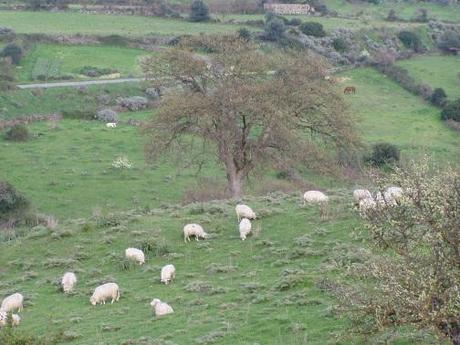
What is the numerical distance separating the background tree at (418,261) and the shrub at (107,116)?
47.5 metres

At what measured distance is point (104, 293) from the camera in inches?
859

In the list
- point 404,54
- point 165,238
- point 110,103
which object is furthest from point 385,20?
point 165,238

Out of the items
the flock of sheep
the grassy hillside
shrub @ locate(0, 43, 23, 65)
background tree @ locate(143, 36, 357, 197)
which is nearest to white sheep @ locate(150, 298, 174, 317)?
the flock of sheep

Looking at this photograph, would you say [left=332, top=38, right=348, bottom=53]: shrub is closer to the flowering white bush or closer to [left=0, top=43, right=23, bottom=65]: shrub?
[left=0, top=43, right=23, bottom=65]: shrub

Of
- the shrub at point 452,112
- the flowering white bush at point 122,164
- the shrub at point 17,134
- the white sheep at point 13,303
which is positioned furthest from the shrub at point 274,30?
the white sheep at point 13,303

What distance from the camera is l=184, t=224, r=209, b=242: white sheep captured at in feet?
85.8

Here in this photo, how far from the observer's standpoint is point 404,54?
87.0 m

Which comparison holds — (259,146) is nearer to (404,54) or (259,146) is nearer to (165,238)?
(165,238)

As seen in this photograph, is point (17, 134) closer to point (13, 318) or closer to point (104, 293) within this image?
point (104, 293)

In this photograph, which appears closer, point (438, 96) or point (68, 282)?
point (68, 282)

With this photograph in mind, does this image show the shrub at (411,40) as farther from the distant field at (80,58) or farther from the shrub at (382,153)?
the shrub at (382,153)

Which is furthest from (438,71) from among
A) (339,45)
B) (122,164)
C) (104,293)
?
(104,293)

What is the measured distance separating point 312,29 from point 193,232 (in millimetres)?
65796

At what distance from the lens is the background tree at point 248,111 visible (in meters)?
37.0
